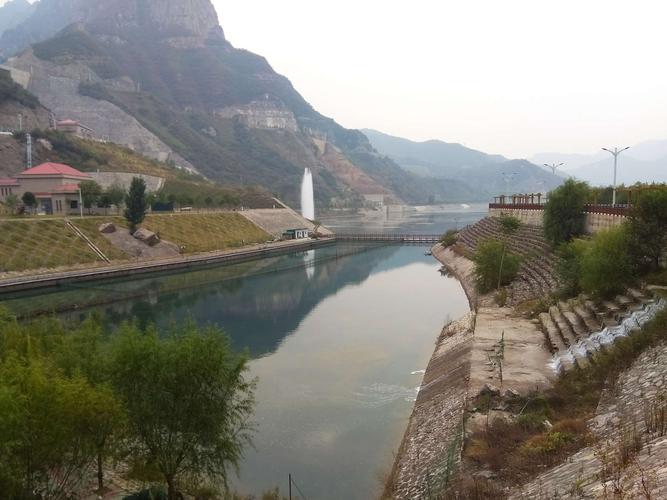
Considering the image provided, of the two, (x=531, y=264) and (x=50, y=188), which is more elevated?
(x=50, y=188)

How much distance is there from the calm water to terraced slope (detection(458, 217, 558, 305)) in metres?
5.01

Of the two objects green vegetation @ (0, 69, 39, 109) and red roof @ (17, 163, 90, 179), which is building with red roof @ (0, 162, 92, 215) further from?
green vegetation @ (0, 69, 39, 109)

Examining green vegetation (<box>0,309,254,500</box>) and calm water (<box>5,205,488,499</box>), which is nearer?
green vegetation (<box>0,309,254,500</box>)

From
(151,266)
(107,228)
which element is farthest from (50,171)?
(151,266)

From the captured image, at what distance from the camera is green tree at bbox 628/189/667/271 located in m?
19.8

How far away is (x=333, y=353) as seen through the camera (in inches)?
1083

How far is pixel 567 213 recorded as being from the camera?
3838cm

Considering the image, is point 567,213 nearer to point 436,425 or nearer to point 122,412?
point 436,425

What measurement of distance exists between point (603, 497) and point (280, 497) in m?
8.59

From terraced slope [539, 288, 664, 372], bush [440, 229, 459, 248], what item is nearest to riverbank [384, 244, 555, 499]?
terraced slope [539, 288, 664, 372]

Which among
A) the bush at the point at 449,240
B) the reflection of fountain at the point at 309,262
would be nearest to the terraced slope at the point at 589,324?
the reflection of fountain at the point at 309,262

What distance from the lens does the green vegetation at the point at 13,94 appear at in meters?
109

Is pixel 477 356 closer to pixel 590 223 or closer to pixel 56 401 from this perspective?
pixel 56 401

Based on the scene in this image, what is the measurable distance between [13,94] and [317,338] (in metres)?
109
